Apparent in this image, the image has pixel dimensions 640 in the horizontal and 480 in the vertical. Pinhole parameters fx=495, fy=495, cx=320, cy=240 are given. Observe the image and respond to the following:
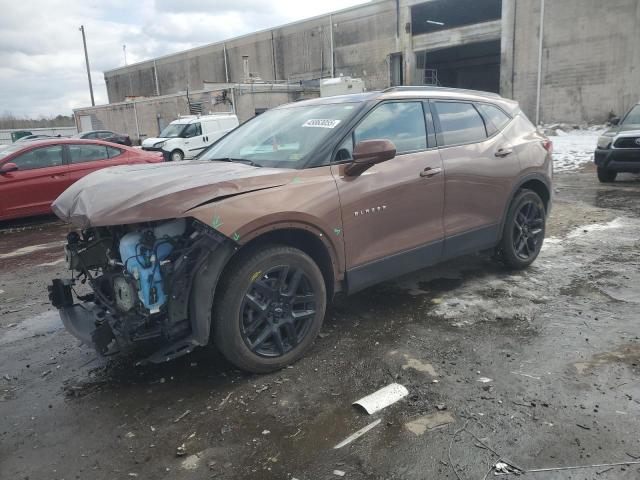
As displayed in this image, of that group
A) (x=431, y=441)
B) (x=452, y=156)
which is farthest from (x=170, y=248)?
(x=452, y=156)

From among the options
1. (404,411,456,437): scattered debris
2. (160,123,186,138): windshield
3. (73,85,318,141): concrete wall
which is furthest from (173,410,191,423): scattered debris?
(73,85,318,141): concrete wall

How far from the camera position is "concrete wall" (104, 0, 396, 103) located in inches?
1342

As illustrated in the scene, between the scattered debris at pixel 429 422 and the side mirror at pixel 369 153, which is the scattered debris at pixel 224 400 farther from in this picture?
the side mirror at pixel 369 153

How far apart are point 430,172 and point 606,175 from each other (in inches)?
333

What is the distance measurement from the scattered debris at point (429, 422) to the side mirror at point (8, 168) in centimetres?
836

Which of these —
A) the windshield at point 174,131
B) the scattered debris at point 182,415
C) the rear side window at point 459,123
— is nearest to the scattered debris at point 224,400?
the scattered debris at point 182,415

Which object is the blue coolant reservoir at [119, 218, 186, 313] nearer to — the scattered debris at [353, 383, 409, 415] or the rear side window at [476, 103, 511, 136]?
the scattered debris at [353, 383, 409, 415]

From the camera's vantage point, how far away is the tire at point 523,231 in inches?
192

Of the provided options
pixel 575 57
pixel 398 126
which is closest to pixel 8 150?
pixel 398 126

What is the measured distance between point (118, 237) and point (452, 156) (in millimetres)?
2728

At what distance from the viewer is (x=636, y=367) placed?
3.14m

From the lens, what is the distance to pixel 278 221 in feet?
10.1

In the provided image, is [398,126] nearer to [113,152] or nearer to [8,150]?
[113,152]

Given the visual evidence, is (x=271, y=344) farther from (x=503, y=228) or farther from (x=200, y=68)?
(x=200, y=68)
